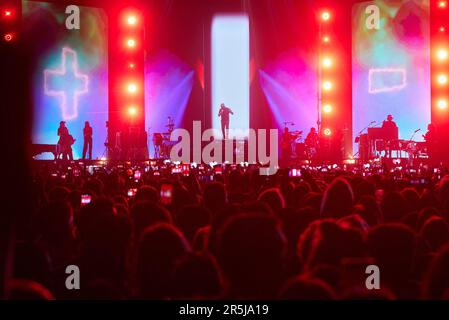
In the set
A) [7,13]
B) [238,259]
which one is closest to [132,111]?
[7,13]

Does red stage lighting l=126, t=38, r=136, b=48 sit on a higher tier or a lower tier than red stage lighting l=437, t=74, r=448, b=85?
higher

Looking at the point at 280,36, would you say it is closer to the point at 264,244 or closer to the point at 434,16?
the point at 434,16

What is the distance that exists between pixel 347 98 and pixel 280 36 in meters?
4.02

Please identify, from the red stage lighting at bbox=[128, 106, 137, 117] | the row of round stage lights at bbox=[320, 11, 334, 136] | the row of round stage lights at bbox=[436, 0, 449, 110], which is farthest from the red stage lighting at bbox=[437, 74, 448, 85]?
the red stage lighting at bbox=[128, 106, 137, 117]

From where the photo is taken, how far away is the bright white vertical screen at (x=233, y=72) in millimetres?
24047

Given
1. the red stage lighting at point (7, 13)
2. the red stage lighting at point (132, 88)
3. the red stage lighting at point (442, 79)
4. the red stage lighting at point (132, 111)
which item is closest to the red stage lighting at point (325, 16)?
the red stage lighting at point (442, 79)

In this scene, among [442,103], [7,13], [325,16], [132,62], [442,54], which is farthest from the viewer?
[325,16]

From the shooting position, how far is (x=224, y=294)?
3.43 m

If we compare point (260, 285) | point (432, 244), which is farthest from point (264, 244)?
point (432, 244)

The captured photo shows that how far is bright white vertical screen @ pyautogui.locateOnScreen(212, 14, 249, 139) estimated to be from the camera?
24.0m

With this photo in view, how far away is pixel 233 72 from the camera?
79.1 feet

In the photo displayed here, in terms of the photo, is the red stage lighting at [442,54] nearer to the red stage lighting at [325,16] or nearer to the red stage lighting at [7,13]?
the red stage lighting at [325,16]

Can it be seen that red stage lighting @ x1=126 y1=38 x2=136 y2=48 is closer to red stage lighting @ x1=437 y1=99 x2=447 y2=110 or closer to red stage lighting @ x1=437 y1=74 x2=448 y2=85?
red stage lighting @ x1=437 y1=74 x2=448 y2=85

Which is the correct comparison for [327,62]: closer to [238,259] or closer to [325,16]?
[325,16]
